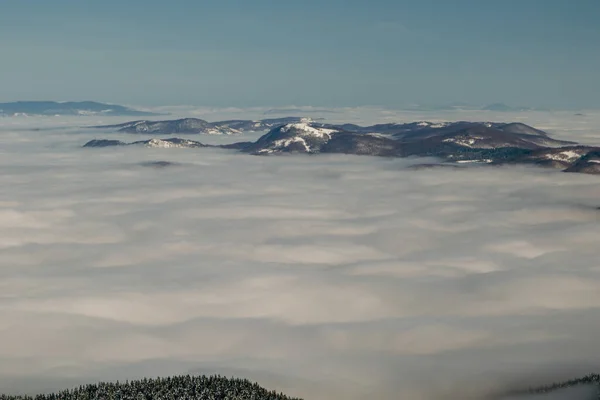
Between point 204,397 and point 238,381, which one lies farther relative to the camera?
point 238,381

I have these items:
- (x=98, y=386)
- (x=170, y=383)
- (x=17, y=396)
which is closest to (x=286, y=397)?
(x=170, y=383)

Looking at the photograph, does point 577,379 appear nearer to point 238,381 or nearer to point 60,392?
point 238,381

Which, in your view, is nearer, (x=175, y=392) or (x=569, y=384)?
(x=175, y=392)

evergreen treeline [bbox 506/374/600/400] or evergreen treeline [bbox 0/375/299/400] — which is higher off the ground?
evergreen treeline [bbox 506/374/600/400]

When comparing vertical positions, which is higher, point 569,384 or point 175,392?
point 569,384

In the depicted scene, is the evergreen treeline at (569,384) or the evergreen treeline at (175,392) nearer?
the evergreen treeline at (175,392)

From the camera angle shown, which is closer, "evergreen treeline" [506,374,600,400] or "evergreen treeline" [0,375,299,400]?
"evergreen treeline" [0,375,299,400]

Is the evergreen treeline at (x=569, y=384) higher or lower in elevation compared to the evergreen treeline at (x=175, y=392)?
higher

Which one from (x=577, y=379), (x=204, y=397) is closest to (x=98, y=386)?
(x=204, y=397)
